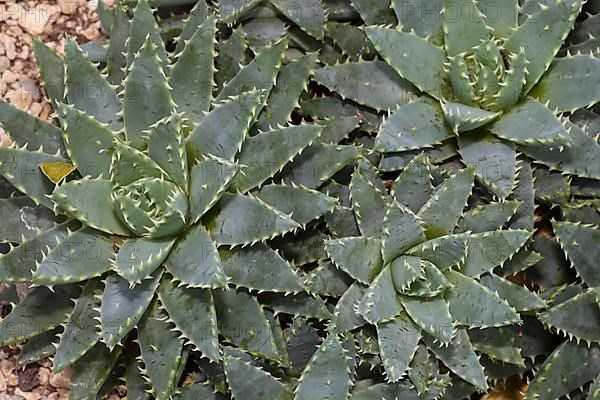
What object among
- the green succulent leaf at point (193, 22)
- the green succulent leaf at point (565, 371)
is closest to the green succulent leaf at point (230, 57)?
the green succulent leaf at point (193, 22)

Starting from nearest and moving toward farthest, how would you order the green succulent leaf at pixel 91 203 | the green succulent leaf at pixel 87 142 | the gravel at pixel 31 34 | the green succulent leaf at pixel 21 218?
the green succulent leaf at pixel 91 203 → the green succulent leaf at pixel 87 142 → the green succulent leaf at pixel 21 218 → the gravel at pixel 31 34

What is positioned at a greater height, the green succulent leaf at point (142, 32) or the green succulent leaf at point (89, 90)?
the green succulent leaf at point (142, 32)

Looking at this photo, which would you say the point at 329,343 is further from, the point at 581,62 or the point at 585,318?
the point at 581,62

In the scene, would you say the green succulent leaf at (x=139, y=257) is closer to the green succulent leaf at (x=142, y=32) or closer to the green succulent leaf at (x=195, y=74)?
the green succulent leaf at (x=195, y=74)

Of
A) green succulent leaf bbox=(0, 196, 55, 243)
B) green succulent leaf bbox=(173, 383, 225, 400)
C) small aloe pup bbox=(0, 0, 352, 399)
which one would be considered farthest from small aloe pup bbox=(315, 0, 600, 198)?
green succulent leaf bbox=(0, 196, 55, 243)

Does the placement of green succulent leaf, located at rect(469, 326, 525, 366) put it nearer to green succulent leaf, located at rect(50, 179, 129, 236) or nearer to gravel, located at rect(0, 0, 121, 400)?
green succulent leaf, located at rect(50, 179, 129, 236)

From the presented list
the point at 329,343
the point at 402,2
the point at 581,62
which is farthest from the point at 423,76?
the point at 329,343
